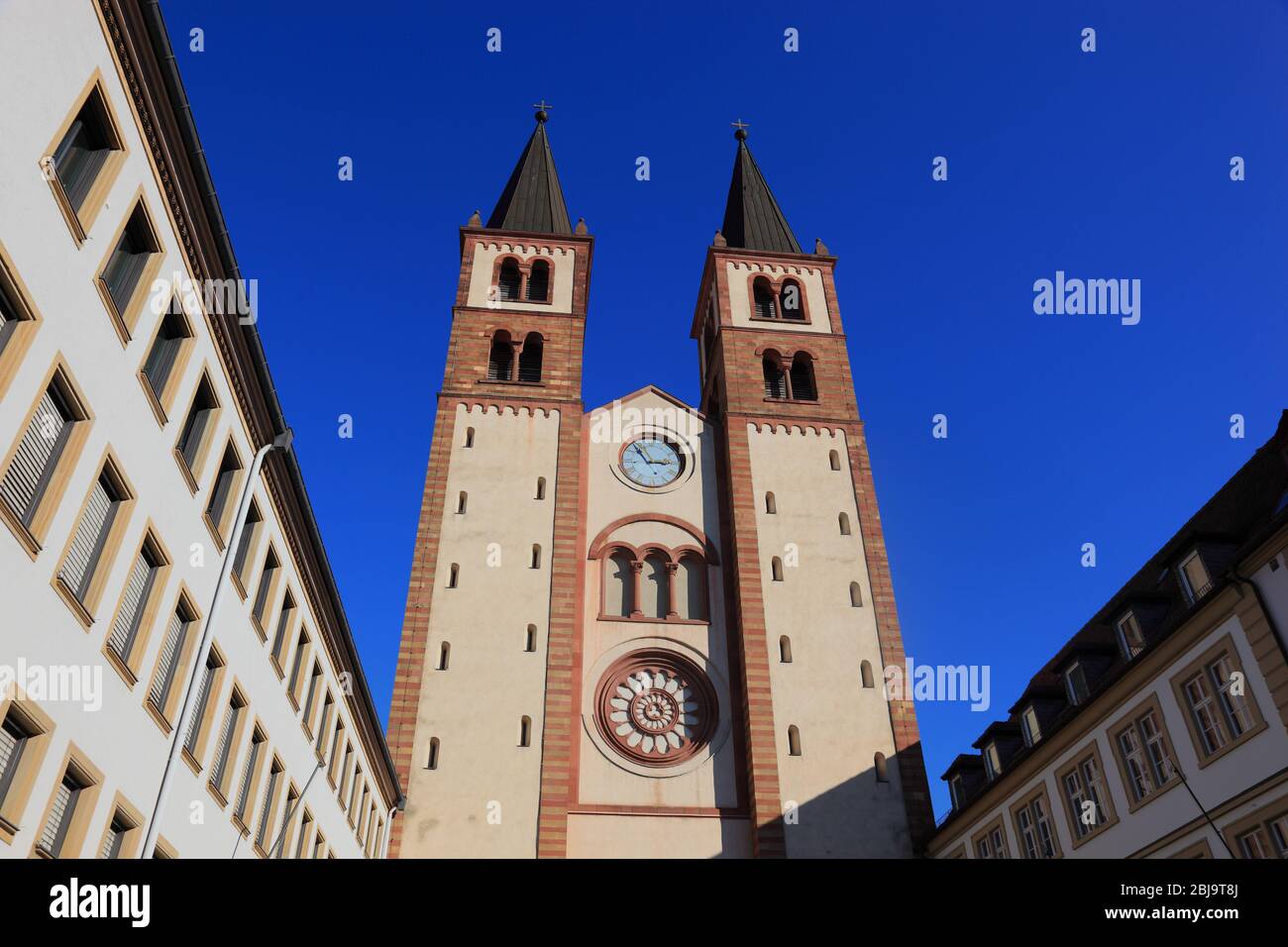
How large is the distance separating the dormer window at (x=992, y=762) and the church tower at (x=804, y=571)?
3.45 meters

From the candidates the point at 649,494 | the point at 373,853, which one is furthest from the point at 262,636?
the point at 649,494

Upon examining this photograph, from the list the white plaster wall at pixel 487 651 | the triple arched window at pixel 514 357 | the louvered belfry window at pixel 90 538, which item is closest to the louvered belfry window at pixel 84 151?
the louvered belfry window at pixel 90 538

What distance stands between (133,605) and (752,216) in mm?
41386

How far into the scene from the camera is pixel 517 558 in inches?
1448

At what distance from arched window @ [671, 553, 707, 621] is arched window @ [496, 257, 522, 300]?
14845mm

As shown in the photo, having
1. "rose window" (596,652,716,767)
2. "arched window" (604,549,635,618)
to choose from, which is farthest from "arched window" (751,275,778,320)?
"rose window" (596,652,716,767)

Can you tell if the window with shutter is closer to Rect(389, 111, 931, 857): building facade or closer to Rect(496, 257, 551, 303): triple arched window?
Rect(389, 111, 931, 857): building facade

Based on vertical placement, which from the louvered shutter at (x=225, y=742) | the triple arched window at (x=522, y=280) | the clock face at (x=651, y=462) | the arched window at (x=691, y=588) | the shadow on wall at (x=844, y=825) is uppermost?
the triple arched window at (x=522, y=280)

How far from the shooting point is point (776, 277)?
47.9 metres

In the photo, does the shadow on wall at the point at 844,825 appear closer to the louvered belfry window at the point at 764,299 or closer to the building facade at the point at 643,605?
the building facade at the point at 643,605

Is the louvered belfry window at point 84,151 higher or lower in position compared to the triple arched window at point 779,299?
lower

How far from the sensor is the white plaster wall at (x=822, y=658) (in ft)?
106

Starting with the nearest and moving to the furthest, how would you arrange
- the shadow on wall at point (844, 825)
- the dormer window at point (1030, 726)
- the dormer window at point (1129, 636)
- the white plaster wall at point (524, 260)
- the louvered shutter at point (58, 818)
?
the louvered shutter at point (58, 818)
the dormer window at point (1129, 636)
the dormer window at point (1030, 726)
the shadow on wall at point (844, 825)
the white plaster wall at point (524, 260)

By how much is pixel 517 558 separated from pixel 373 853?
10.6 meters
